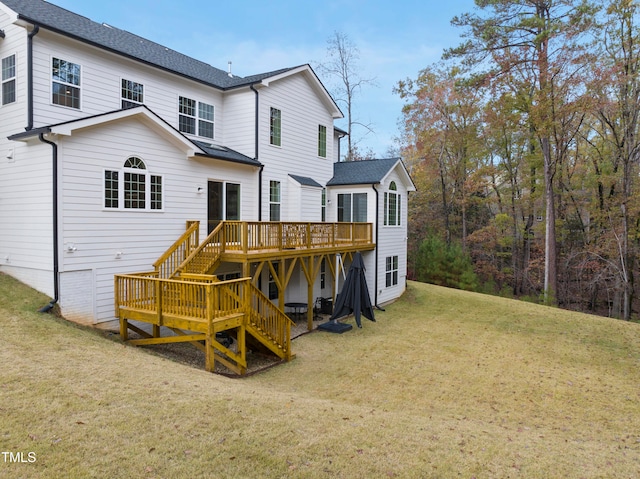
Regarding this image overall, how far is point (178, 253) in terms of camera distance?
11.6 meters

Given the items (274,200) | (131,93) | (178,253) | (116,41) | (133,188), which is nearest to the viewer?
(133,188)

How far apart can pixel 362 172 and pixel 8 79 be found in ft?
41.1

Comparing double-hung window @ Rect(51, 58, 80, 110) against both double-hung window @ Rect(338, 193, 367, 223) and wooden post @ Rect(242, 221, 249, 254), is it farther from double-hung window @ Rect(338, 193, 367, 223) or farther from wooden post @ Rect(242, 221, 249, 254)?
double-hung window @ Rect(338, 193, 367, 223)

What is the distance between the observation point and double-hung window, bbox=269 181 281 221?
1543cm

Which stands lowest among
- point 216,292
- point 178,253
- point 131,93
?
point 216,292

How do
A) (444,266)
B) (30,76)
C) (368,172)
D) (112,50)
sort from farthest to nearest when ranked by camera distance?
1. (444,266)
2. (368,172)
3. (112,50)
4. (30,76)

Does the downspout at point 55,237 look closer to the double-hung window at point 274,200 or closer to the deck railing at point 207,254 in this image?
the deck railing at point 207,254

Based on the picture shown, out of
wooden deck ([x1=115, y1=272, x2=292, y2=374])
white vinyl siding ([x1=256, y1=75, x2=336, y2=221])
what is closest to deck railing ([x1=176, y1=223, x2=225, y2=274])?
wooden deck ([x1=115, y1=272, x2=292, y2=374])

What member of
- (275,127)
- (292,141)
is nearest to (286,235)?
(275,127)

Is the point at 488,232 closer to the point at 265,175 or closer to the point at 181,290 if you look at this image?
the point at 265,175

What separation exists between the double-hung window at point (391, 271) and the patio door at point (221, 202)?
25.5 ft

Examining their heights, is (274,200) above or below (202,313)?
above

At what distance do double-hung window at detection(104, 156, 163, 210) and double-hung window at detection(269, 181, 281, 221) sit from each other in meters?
4.73

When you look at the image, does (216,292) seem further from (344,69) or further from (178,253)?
(344,69)
